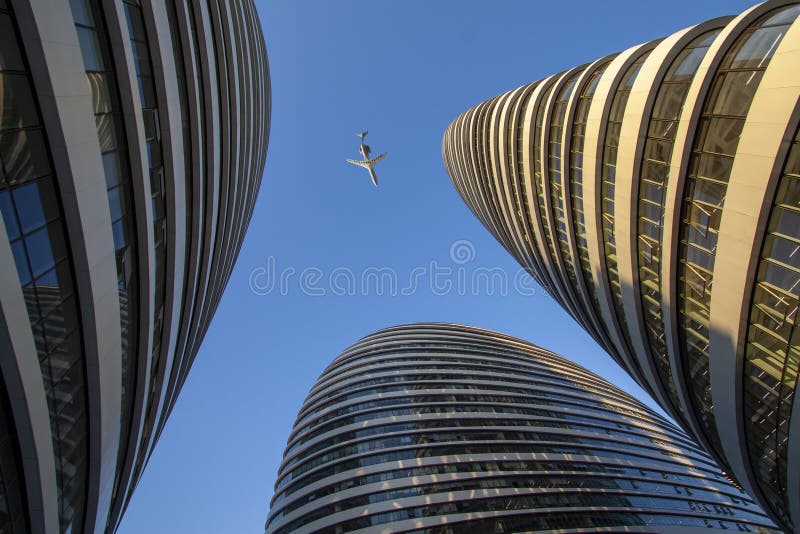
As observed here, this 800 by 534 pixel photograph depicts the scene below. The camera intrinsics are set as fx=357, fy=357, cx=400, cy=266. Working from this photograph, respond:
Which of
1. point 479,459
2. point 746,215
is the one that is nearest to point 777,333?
point 746,215

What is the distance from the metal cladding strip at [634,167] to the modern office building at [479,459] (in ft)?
61.4

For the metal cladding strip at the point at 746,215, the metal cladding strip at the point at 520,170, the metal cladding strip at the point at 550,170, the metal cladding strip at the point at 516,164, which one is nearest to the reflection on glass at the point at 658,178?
the metal cladding strip at the point at 746,215

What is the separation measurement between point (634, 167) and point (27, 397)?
22.8 m

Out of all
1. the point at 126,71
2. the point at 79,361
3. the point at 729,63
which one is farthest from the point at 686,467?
the point at 126,71

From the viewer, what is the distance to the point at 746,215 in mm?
11562

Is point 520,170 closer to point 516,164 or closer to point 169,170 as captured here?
point 516,164

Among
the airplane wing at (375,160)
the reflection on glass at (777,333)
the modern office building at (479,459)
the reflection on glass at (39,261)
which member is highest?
the airplane wing at (375,160)

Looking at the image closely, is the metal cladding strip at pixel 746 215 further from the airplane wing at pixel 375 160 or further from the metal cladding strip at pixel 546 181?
the airplane wing at pixel 375 160

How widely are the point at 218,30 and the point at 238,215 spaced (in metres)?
15.0

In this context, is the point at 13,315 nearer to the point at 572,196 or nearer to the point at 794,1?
the point at 794,1

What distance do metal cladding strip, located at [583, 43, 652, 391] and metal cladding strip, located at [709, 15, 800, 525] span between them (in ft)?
24.1

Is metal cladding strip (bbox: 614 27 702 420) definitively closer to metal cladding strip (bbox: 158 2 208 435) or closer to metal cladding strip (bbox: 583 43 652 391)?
metal cladding strip (bbox: 583 43 652 391)

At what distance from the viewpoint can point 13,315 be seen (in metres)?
8.01

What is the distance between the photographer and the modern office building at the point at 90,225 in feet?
26.6
